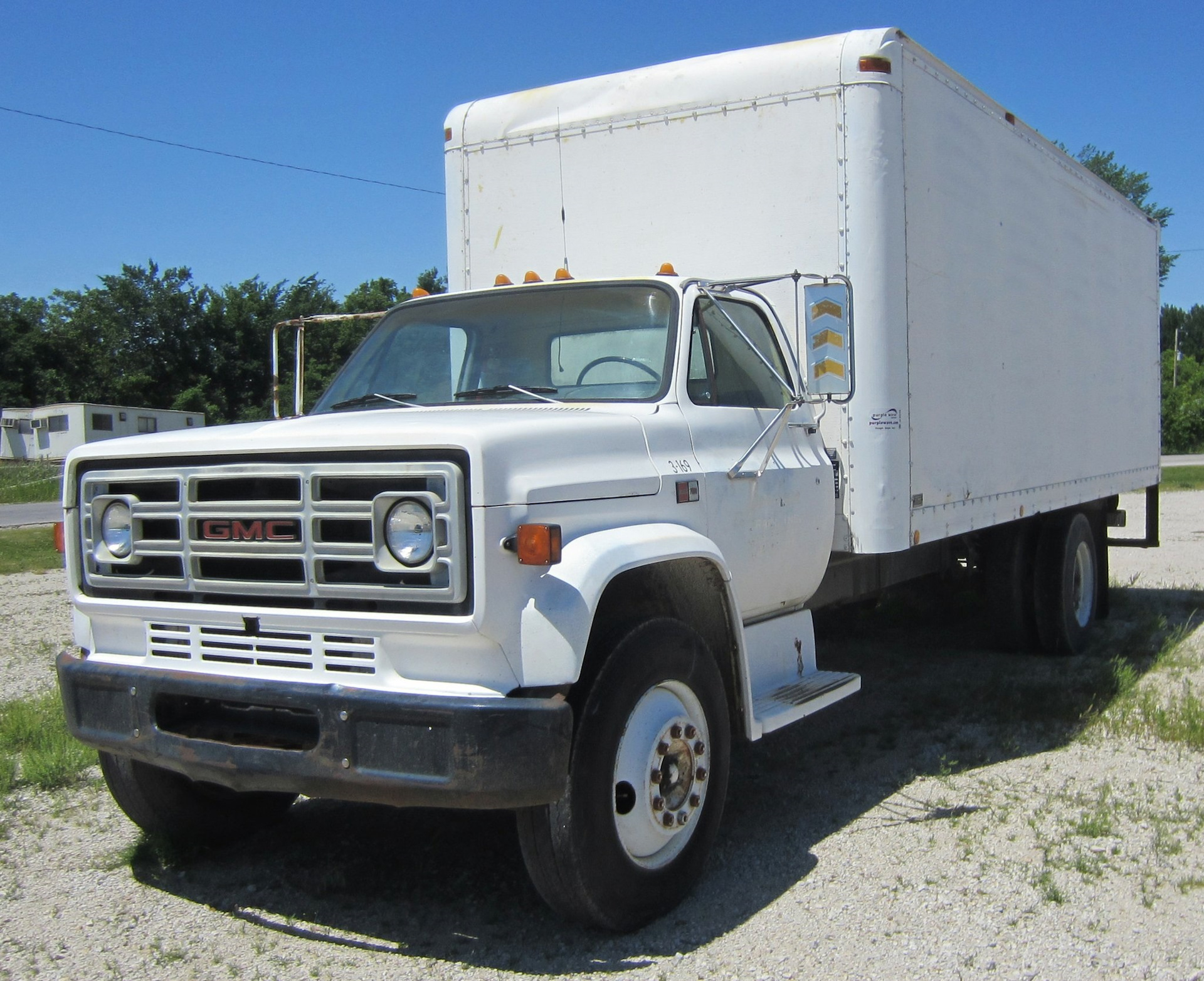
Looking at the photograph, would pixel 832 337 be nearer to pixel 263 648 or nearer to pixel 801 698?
pixel 801 698

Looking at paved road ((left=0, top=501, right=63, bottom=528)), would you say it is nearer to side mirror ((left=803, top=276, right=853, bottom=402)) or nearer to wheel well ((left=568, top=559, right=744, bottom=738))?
wheel well ((left=568, top=559, right=744, bottom=738))

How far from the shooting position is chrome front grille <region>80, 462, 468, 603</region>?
Answer: 3312 mm

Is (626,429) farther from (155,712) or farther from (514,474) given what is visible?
(155,712)

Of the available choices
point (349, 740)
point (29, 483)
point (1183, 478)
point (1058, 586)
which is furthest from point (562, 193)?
point (29, 483)

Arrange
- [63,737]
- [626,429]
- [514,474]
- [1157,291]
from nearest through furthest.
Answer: [514,474] < [626,429] < [63,737] < [1157,291]

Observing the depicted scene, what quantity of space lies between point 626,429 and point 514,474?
721 mm

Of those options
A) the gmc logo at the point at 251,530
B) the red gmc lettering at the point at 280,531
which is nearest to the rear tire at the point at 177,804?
the gmc logo at the point at 251,530

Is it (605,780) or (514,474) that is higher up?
(514,474)

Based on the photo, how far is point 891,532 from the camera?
5336mm

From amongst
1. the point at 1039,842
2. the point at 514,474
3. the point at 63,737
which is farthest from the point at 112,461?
the point at 1039,842

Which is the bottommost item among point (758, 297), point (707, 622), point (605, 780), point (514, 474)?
point (605, 780)

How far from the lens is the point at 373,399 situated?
467 centimetres

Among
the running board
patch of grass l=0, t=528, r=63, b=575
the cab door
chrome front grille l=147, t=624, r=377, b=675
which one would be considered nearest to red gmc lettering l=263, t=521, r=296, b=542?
chrome front grille l=147, t=624, r=377, b=675

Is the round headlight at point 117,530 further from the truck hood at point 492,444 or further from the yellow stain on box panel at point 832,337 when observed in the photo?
the yellow stain on box panel at point 832,337
